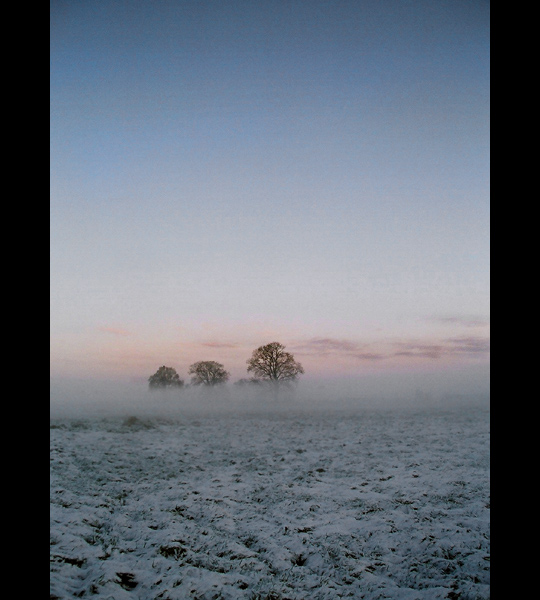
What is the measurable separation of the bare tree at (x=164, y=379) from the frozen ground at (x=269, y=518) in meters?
11.2

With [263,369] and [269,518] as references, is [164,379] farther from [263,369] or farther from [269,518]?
[269,518]

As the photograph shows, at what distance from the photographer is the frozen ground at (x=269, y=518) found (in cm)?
536

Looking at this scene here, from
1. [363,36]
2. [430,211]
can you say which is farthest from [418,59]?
[430,211]

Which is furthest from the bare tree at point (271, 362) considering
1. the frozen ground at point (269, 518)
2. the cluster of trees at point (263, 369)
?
the frozen ground at point (269, 518)

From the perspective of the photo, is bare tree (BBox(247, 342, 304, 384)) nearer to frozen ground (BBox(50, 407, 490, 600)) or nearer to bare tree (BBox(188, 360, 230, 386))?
bare tree (BBox(188, 360, 230, 386))

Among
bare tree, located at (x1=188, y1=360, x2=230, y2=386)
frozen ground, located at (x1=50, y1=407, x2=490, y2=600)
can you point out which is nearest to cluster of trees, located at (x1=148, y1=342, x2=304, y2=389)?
bare tree, located at (x1=188, y1=360, x2=230, y2=386)

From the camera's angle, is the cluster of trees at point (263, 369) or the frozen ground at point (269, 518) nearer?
the frozen ground at point (269, 518)

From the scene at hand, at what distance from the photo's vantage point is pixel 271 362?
28.2 meters

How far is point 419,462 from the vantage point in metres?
11.3

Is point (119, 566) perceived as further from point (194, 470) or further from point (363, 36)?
point (363, 36)

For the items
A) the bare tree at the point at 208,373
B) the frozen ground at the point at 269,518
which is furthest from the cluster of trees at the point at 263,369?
the frozen ground at the point at 269,518

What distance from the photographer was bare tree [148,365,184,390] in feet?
85.1

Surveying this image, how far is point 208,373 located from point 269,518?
2041cm

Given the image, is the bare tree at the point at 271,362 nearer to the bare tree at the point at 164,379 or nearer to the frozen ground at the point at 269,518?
the bare tree at the point at 164,379
